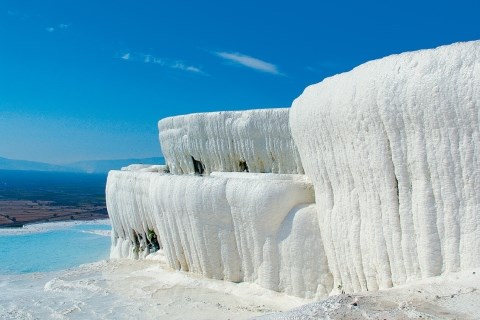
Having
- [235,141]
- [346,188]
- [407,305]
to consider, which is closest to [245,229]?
[346,188]

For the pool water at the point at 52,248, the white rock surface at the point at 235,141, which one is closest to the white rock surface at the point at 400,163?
the white rock surface at the point at 235,141

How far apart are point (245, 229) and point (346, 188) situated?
3.01 metres

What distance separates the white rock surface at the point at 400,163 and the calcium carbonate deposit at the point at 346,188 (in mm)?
18

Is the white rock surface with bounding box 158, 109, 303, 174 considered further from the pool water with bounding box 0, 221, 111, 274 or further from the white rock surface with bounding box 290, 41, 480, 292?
the pool water with bounding box 0, 221, 111, 274

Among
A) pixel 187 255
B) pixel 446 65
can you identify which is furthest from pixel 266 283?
pixel 446 65

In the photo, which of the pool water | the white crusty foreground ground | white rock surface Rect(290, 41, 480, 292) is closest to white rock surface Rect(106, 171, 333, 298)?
white rock surface Rect(290, 41, 480, 292)

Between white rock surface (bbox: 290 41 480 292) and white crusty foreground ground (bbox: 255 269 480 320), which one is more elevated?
white rock surface (bbox: 290 41 480 292)

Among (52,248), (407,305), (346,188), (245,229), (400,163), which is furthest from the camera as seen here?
(52,248)

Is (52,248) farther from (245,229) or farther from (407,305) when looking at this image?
(407,305)

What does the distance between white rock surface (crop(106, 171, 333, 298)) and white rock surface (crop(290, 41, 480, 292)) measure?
31.4 inches

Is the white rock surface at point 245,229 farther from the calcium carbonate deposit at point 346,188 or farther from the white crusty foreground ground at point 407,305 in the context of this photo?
the white crusty foreground ground at point 407,305

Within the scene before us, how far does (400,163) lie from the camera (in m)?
7.71

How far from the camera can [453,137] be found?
6918 mm

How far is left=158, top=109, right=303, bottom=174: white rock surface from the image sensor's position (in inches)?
529
